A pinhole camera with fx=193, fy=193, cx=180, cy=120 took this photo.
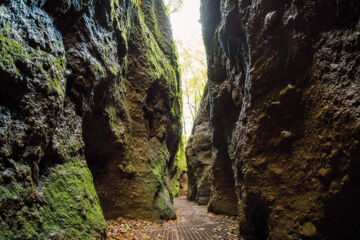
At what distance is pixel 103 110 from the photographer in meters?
5.89

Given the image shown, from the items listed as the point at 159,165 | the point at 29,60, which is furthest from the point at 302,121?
the point at 159,165

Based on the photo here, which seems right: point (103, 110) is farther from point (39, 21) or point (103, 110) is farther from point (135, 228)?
point (135, 228)

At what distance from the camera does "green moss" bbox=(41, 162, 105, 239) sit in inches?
108

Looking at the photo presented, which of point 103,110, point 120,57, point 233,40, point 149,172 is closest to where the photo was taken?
point 233,40

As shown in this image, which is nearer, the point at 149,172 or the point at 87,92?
the point at 87,92

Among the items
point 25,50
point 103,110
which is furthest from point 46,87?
point 103,110

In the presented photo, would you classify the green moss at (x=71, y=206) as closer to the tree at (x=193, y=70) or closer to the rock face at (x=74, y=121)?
the rock face at (x=74, y=121)

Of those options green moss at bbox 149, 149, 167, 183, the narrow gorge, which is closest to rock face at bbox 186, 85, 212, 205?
green moss at bbox 149, 149, 167, 183

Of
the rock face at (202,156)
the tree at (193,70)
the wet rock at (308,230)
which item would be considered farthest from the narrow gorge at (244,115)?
the tree at (193,70)

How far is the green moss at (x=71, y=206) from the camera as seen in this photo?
274 centimetres

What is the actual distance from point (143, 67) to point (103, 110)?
3144 mm

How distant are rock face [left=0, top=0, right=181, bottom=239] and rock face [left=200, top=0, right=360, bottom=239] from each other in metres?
3.22

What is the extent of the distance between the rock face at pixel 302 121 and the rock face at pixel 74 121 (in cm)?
322

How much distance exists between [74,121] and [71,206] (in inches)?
67.8
